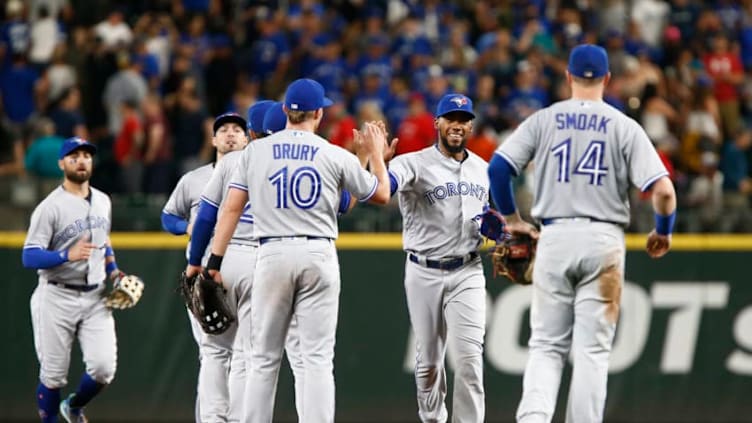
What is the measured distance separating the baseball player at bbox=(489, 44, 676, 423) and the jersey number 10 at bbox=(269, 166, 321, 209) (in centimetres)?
112

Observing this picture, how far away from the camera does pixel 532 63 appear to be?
17.2 meters

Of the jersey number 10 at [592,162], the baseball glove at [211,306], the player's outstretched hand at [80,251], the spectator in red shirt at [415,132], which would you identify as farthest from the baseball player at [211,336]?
the spectator in red shirt at [415,132]

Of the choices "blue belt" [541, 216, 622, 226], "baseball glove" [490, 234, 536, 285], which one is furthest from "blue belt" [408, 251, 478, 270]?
"blue belt" [541, 216, 622, 226]

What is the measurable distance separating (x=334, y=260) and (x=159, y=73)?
8540mm

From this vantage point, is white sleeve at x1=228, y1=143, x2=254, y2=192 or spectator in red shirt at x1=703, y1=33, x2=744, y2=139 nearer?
white sleeve at x1=228, y1=143, x2=254, y2=192

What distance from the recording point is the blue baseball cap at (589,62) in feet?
25.8

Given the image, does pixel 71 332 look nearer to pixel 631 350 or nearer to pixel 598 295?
pixel 598 295

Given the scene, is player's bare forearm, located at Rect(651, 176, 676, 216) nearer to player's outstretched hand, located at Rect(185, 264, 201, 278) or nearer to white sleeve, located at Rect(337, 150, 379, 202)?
white sleeve, located at Rect(337, 150, 379, 202)

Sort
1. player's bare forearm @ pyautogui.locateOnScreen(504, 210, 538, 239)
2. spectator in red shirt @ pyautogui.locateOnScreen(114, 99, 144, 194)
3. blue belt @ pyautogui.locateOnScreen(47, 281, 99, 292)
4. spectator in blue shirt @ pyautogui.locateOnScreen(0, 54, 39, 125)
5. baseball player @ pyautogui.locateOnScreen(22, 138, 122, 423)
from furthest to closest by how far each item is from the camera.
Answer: spectator in blue shirt @ pyautogui.locateOnScreen(0, 54, 39, 125)
spectator in red shirt @ pyautogui.locateOnScreen(114, 99, 144, 194)
blue belt @ pyautogui.locateOnScreen(47, 281, 99, 292)
baseball player @ pyautogui.locateOnScreen(22, 138, 122, 423)
player's bare forearm @ pyautogui.locateOnScreen(504, 210, 538, 239)

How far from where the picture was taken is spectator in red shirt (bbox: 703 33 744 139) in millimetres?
17016

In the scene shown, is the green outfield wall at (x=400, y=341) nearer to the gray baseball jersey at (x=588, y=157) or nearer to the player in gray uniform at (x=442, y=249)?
the player in gray uniform at (x=442, y=249)

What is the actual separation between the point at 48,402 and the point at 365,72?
24.6 ft

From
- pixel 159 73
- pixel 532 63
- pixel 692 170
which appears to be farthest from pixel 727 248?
pixel 159 73

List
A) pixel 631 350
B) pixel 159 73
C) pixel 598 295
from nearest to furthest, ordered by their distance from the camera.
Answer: pixel 598 295 < pixel 631 350 < pixel 159 73
